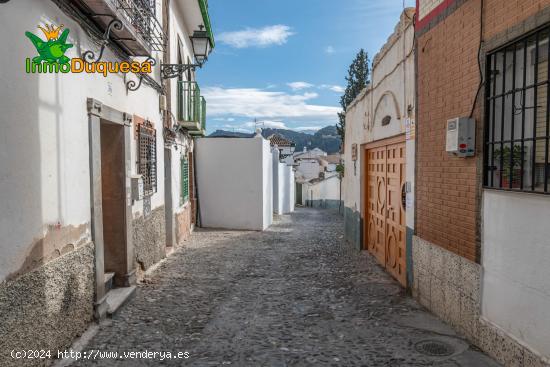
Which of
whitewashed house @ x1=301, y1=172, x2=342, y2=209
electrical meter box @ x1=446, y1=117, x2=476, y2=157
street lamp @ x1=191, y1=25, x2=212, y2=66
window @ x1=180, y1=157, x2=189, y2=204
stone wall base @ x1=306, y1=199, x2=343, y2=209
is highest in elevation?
street lamp @ x1=191, y1=25, x2=212, y2=66

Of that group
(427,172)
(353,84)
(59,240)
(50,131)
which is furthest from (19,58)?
(353,84)

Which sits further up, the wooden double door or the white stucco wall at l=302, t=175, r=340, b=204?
the wooden double door

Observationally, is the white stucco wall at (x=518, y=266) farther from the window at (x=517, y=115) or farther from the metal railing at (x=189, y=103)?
the metal railing at (x=189, y=103)

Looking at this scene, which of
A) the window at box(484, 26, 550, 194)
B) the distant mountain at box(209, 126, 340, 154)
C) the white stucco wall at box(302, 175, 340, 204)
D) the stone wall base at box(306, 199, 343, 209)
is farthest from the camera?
the distant mountain at box(209, 126, 340, 154)

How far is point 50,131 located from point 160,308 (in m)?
2.69

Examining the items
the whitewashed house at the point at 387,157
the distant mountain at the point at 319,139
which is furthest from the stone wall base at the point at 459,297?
the distant mountain at the point at 319,139

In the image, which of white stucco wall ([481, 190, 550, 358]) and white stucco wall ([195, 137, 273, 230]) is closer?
white stucco wall ([481, 190, 550, 358])

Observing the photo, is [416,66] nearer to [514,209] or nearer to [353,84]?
[514,209]

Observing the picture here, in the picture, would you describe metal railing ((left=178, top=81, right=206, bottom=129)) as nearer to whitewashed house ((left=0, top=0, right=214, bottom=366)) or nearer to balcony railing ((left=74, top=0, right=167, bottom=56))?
whitewashed house ((left=0, top=0, right=214, bottom=366))

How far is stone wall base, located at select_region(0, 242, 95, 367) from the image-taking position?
300 centimetres

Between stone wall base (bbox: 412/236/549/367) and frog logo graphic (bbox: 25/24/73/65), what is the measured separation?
14.4ft

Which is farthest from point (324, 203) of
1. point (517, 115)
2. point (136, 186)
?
point (517, 115)

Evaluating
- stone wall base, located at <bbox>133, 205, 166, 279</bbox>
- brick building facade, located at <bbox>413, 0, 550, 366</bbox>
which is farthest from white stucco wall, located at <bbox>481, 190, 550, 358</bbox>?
stone wall base, located at <bbox>133, 205, 166, 279</bbox>

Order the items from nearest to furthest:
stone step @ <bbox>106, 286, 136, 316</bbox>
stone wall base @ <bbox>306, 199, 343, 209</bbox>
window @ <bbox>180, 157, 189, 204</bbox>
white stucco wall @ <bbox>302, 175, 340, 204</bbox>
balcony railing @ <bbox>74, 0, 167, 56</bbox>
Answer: balcony railing @ <bbox>74, 0, 167, 56</bbox>, stone step @ <bbox>106, 286, 136, 316</bbox>, window @ <bbox>180, 157, 189, 204</bbox>, stone wall base @ <bbox>306, 199, 343, 209</bbox>, white stucco wall @ <bbox>302, 175, 340, 204</bbox>
